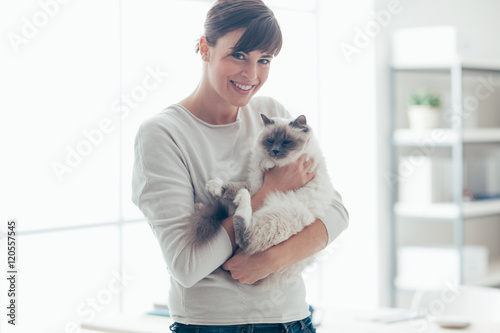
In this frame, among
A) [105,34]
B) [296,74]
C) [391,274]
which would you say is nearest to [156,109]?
[105,34]

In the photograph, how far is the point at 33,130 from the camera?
2.62 metres

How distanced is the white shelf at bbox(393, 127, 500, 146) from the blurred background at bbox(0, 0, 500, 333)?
1 cm

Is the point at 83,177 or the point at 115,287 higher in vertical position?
the point at 83,177

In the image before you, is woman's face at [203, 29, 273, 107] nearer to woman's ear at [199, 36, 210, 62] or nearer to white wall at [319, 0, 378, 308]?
woman's ear at [199, 36, 210, 62]

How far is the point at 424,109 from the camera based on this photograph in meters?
3.50

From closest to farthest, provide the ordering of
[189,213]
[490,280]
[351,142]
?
1. [189,213]
2. [490,280]
3. [351,142]

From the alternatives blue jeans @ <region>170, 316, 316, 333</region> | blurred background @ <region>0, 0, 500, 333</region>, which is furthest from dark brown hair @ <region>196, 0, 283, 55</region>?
blurred background @ <region>0, 0, 500, 333</region>

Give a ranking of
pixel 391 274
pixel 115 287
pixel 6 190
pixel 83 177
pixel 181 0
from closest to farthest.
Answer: pixel 6 190 < pixel 83 177 < pixel 115 287 < pixel 181 0 < pixel 391 274

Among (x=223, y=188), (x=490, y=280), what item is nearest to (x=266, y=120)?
(x=223, y=188)

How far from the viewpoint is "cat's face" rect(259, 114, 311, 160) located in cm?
160

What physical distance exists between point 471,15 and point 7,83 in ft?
10.6

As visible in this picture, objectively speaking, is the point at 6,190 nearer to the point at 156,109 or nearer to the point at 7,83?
the point at 7,83

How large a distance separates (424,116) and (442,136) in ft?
0.58

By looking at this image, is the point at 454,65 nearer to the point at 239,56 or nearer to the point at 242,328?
the point at 239,56
